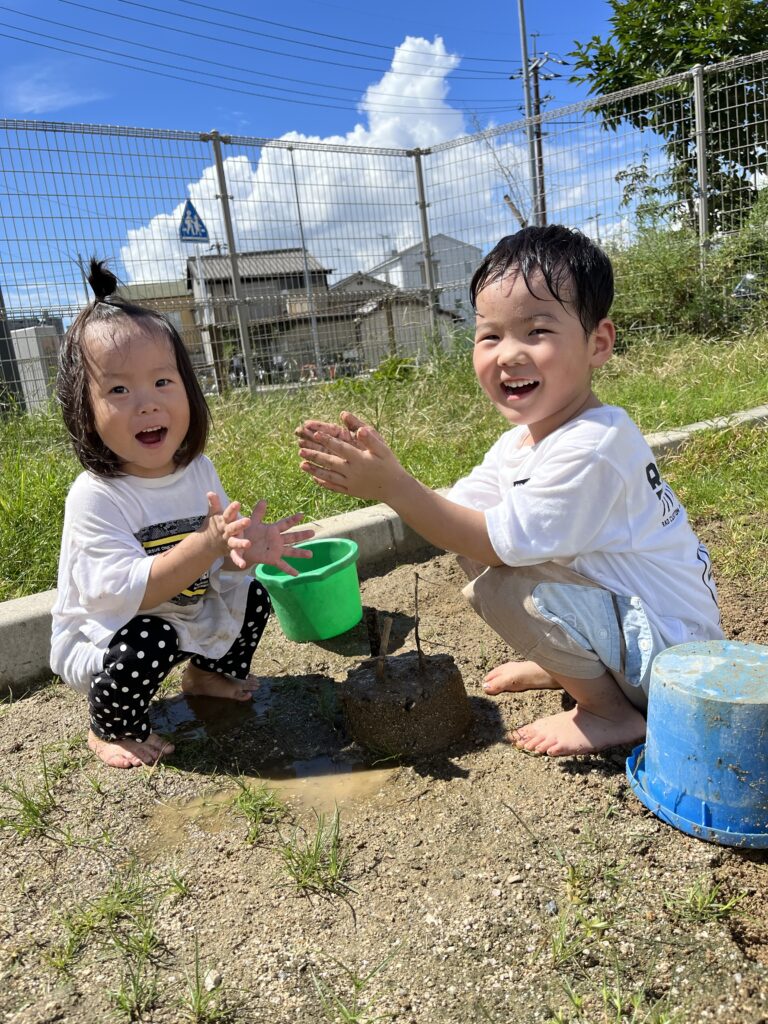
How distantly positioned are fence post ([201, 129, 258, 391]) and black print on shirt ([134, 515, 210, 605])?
4089 mm

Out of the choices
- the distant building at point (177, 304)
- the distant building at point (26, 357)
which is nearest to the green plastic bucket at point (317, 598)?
the distant building at point (26, 357)

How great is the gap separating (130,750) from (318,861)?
679mm

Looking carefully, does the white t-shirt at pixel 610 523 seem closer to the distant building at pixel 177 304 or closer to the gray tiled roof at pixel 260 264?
the distant building at pixel 177 304

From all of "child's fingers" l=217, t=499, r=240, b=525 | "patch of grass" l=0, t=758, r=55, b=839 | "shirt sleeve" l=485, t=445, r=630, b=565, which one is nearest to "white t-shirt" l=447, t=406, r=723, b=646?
"shirt sleeve" l=485, t=445, r=630, b=565

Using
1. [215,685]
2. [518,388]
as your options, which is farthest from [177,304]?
[518,388]

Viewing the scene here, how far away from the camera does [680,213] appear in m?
6.46

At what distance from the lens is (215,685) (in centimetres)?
210

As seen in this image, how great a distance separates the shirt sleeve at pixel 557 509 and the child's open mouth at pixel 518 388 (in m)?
0.17

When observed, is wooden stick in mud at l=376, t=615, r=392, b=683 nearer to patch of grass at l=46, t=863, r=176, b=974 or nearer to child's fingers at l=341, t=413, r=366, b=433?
child's fingers at l=341, t=413, r=366, b=433

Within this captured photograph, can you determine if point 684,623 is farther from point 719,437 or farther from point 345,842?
point 719,437

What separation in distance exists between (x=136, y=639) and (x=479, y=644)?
3.29ft

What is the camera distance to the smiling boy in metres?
1.52

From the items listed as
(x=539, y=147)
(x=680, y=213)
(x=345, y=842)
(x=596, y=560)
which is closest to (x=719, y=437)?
(x=596, y=560)

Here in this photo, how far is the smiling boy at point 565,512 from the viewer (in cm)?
152
